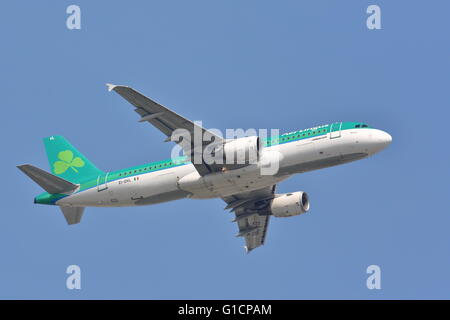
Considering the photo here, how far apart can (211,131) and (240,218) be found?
37.2ft

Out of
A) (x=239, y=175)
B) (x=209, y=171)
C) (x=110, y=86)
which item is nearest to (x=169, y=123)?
(x=209, y=171)

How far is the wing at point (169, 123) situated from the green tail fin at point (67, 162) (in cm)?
891

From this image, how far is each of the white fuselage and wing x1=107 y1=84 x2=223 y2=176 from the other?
4.58ft

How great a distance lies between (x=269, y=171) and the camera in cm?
5094

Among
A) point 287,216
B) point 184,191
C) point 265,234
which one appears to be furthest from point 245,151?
point 265,234

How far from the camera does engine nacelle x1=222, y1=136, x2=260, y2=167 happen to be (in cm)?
5044

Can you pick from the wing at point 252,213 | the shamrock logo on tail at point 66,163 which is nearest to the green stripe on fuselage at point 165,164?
the shamrock logo on tail at point 66,163

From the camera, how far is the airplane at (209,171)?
50.2 metres

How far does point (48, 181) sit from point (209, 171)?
39.2ft

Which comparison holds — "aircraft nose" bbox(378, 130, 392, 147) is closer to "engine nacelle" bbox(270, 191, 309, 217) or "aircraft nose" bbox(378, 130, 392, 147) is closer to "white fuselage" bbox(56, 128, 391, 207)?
"white fuselage" bbox(56, 128, 391, 207)

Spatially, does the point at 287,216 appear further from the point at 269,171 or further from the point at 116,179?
the point at 116,179

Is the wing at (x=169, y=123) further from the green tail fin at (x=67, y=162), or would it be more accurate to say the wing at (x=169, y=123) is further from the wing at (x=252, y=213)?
the green tail fin at (x=67, y=162)

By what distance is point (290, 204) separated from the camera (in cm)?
5806

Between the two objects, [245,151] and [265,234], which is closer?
[245,151]
